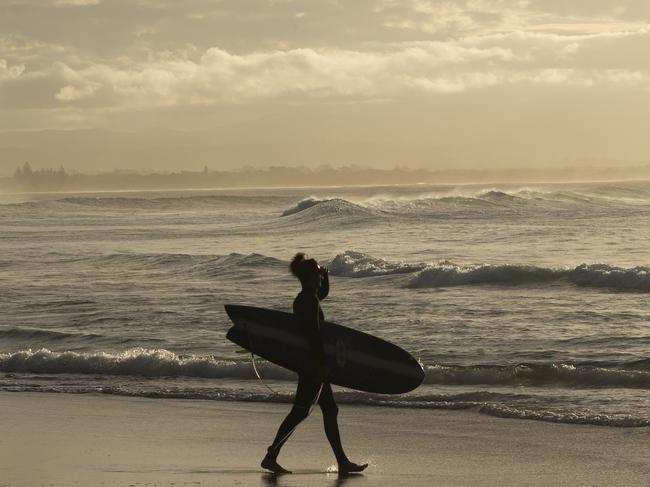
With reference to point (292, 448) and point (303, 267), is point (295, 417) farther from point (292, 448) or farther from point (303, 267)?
point (303, 267)

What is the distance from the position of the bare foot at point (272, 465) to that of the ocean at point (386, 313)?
10.6ft

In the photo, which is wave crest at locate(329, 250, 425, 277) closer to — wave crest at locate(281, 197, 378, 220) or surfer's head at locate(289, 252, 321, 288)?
surfer's head at locate(289, 252, 321, 288)

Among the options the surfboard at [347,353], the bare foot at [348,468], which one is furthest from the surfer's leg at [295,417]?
the bare foot at [348,468]

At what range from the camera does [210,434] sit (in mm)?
9383

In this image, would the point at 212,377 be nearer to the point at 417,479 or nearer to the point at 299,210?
the point at 417,479

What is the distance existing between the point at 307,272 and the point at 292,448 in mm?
1981

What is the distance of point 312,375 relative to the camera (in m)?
7.62

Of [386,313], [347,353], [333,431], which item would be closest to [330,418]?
[333,431]

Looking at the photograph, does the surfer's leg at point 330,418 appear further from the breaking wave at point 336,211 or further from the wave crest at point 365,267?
the breaking wave at point 336,211

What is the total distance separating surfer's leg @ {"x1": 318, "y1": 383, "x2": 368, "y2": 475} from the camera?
7.66 m

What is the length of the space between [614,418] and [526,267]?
13702 mm

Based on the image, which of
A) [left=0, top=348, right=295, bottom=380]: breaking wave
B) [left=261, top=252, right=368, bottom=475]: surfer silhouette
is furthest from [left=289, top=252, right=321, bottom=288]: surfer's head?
[left=0, top=348, right=295, bottom=380]: breaking wave

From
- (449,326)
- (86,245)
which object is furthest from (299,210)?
(449,326)

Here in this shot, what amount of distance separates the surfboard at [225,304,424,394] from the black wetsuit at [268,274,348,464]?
1.18ft
